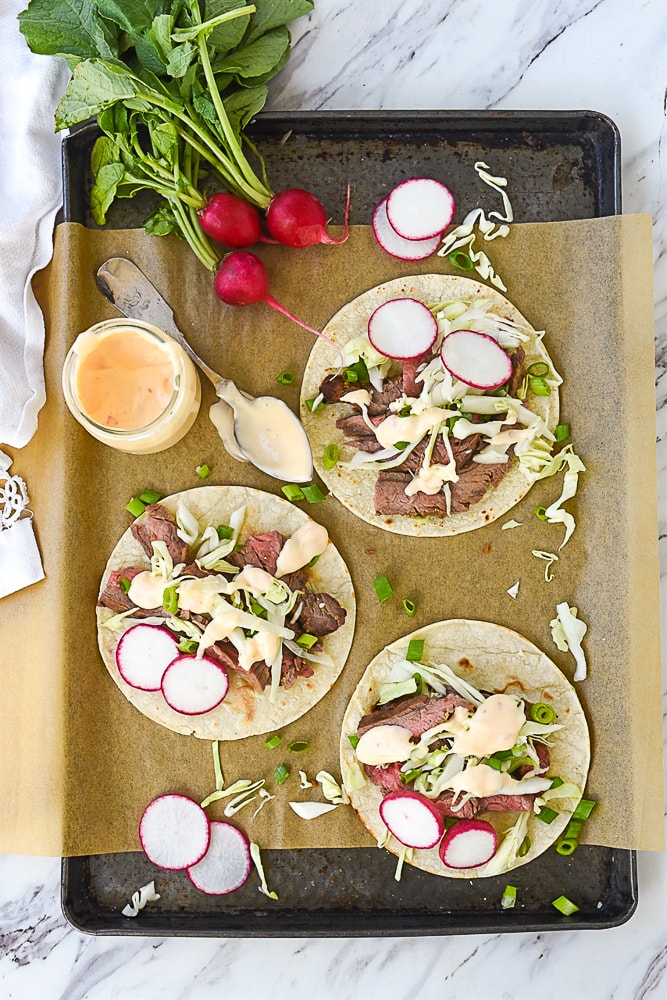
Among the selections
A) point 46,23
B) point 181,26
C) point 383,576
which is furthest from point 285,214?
point 383,576

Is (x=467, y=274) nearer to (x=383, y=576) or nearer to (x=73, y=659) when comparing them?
(x=383, y=576)

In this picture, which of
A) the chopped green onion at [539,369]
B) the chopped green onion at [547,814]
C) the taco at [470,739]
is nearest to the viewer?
the taco at [470,739]

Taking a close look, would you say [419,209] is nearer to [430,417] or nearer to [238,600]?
[430,417]

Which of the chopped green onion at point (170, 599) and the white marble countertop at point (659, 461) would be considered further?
the white marble countertop at point (659, 461)

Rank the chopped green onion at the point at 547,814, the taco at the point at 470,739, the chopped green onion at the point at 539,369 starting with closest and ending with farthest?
the taco at the point at 470,739 < the chopped green onion at the point at 547,814 < the chopped green onion at the point at 539,369

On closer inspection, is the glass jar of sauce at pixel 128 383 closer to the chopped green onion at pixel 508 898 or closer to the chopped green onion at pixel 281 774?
the chopped green onion at pixel 281 774

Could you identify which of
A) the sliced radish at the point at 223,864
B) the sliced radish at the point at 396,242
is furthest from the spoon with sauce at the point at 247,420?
the sliced radish at the point at 223,864

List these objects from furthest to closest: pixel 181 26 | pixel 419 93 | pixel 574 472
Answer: pixel 419 93
pixel 574 472
pixel 181 26
